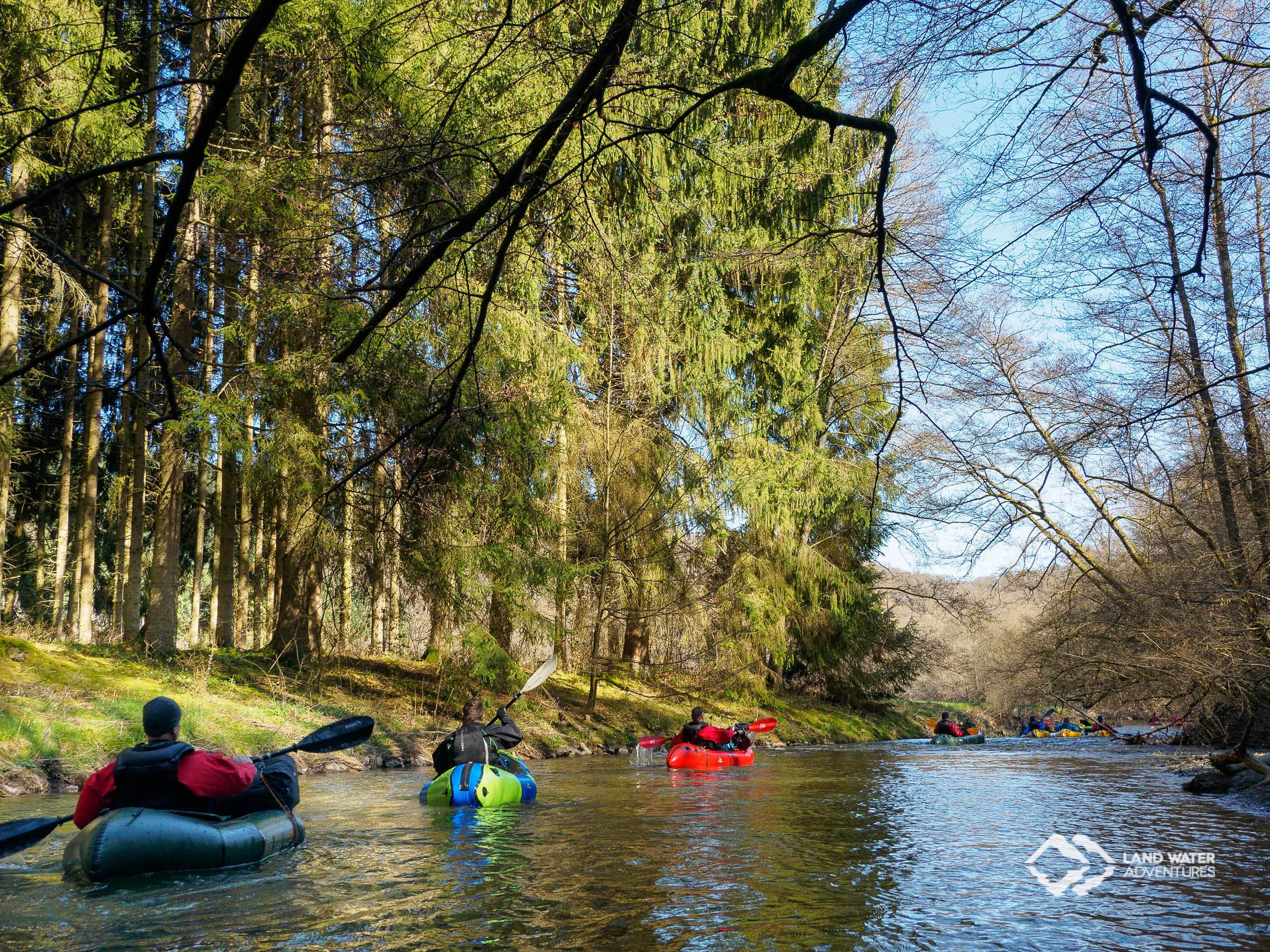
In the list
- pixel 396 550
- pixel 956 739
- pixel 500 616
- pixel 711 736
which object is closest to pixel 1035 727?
pixel 956 739

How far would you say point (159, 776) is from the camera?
5434 mm

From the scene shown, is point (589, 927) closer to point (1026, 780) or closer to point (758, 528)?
point (1026, 780)

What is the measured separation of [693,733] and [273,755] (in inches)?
300

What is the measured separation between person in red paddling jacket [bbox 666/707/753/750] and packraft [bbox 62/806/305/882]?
786cm

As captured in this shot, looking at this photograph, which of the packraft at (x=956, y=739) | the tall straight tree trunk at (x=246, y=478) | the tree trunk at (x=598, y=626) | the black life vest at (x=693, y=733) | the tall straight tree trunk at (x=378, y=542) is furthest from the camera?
the packraft at (x=956, y=739)

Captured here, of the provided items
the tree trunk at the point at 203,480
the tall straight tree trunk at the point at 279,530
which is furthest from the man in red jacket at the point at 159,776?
the tall straight tree trunk at the point at 279,530

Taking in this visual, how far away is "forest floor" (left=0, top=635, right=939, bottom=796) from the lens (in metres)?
9.08

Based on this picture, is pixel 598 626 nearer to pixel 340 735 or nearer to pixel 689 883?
pixel 340 735

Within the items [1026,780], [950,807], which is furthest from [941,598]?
[950,807]

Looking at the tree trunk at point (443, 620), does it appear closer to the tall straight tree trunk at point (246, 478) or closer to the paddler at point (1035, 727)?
the tall straight tree trunk at point (246, 478)

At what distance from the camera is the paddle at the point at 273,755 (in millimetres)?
5277

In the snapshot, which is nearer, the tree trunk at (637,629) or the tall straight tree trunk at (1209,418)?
the tall straight tree trunk at (1209,418)

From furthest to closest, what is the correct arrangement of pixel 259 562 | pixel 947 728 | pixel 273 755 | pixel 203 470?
pixel 947 728 < pixel 259 562 < pixel 203 470 < pixel 273 755
